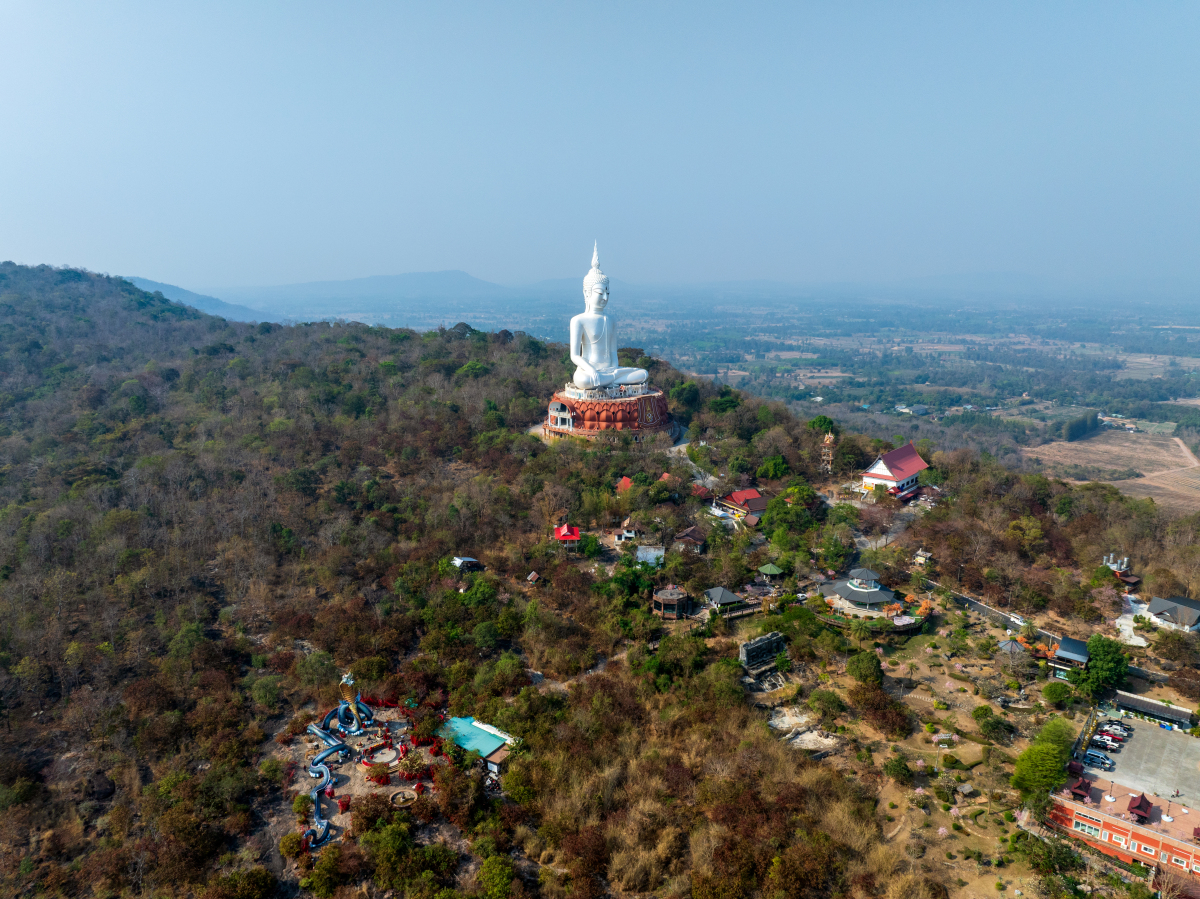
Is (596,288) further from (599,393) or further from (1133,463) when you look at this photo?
(1133,463)

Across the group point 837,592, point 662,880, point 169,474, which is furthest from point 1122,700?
point 169,474

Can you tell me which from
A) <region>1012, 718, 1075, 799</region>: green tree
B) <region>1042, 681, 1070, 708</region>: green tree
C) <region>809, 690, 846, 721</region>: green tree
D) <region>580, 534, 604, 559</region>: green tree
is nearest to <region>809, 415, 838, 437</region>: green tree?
<region>580, 534, 604, 559</region>: green tree

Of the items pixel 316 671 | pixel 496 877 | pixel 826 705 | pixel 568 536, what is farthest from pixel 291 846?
pixel 568 536

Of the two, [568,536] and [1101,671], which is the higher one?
[568,536]

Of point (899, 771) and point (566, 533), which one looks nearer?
point (899, 771)

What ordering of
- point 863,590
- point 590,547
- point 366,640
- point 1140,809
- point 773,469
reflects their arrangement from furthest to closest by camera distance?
point 773,469 < point 590,547 < point 863,590 < point 366,640 < point 1140,809

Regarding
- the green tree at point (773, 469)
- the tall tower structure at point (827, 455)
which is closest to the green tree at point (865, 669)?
the green tree at point (773, 469)
